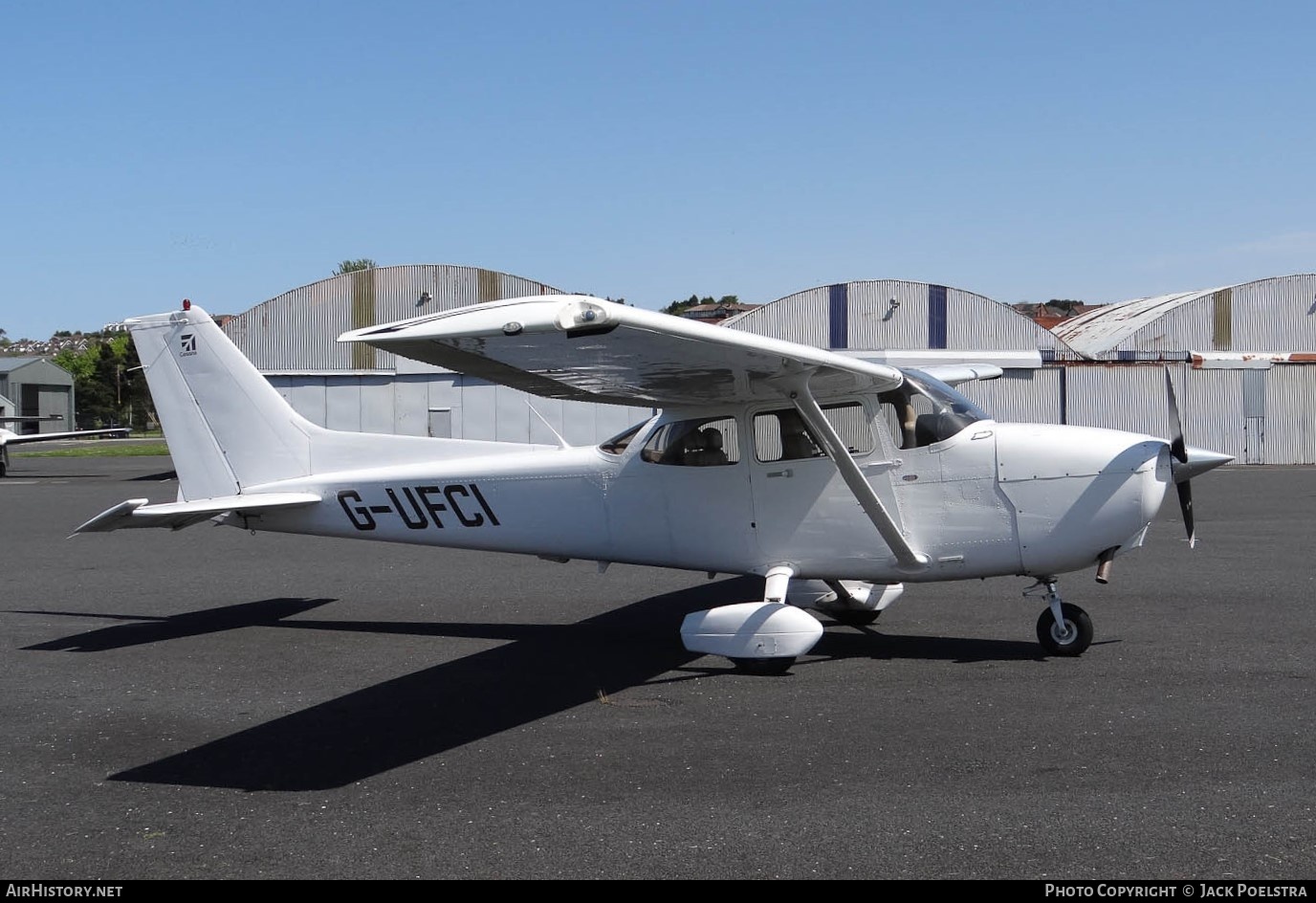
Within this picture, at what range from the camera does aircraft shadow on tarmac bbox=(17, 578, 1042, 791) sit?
18.8 feet

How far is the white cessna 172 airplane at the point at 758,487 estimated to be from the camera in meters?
7.34

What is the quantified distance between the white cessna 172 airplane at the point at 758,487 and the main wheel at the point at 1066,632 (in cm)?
2

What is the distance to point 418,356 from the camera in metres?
5.81

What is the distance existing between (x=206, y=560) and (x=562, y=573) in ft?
15.6

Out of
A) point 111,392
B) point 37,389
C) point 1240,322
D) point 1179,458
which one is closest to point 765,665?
point 1179,458

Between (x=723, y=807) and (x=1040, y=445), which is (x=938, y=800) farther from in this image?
(x=1040, y=445)

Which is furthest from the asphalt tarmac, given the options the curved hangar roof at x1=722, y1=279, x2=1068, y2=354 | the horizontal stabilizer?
the curved hangar roof at x1=722, y1=279, x2=1068, y2=354

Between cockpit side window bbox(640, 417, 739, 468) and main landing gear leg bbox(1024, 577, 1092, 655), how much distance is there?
235cm

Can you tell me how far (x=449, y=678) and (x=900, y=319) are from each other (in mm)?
28017

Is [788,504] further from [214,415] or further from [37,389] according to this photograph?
[37,389]

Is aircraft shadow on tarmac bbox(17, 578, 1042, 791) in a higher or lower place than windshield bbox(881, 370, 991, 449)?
lower

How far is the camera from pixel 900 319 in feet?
110

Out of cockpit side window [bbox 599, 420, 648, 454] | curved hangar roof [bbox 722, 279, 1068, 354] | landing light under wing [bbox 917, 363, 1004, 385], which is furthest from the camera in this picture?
curved hangar roof [bbox 722, 279, 1068, 354]

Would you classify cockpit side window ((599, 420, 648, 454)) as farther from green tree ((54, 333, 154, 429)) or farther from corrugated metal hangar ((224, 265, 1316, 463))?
green tree ((54, 333, 154, 429))
